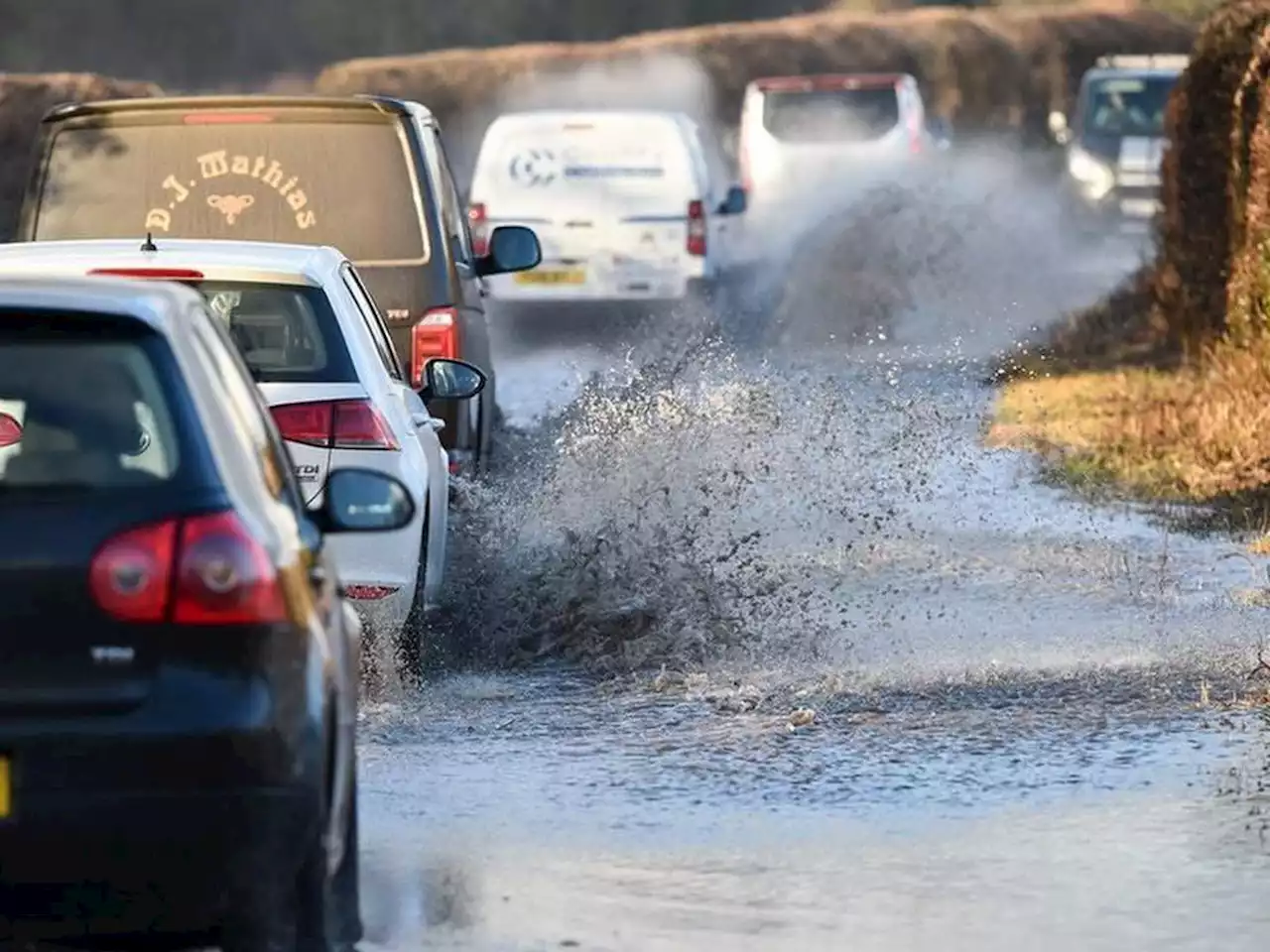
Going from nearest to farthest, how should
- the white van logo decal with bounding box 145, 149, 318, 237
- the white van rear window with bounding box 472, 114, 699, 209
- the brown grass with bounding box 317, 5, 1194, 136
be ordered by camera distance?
the white van logo decal with bounding box 145, 149, 318, 237, the white van rear window with bounding box 472, 114, 699, 209, the brown grass with bounding box 317, 5, 1194, 136

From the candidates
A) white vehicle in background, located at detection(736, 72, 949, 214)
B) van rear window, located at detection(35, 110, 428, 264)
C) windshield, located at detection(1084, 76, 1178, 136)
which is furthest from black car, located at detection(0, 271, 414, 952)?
windshield, located at detection(1084, 76, 1178, 136)

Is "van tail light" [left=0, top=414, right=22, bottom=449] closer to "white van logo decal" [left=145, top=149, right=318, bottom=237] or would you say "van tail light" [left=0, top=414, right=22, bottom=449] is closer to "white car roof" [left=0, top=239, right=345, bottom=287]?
"white car roof" [left=0, top=239, right=345, bottom=287]

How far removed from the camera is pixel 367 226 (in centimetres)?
1403

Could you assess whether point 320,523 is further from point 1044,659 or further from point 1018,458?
point 1018,458

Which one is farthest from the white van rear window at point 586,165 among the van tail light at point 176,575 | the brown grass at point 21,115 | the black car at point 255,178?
the van tail light at point 176,575

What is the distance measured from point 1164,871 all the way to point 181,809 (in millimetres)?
2675

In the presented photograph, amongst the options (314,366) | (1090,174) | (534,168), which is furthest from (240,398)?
(1090,174)

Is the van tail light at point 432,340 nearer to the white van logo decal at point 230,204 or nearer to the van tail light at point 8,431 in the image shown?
the white van logo decal at point 230,204

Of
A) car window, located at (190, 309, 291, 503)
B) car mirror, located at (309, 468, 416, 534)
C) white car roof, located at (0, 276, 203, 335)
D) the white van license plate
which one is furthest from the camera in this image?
the white van license plate

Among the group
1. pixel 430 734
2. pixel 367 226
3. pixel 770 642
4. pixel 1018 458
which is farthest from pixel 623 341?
pixel 430 734

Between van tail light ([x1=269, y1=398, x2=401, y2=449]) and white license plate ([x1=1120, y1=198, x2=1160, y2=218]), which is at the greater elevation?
van tail light ([x1=269, y1=398, x2=401, y2=449])

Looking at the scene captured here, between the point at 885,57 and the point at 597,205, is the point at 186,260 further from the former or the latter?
the point at 885,57

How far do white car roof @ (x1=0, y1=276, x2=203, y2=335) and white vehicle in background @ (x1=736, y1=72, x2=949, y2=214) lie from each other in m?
28.1

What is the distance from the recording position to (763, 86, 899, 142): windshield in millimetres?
37844
